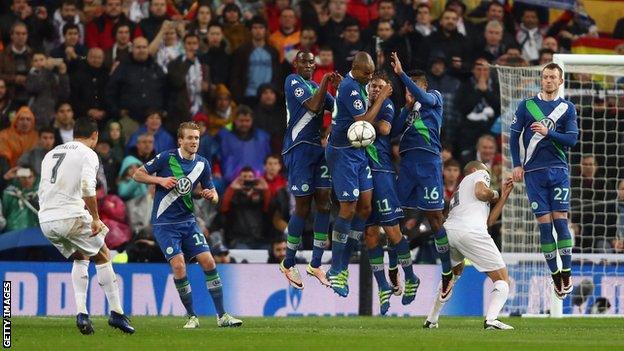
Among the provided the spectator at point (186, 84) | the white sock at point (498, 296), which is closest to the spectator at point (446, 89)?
the spectator at point (186, 84)

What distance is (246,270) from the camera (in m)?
22.8

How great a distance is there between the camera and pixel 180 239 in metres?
18.2

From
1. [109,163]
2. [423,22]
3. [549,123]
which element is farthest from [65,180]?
[423,22]

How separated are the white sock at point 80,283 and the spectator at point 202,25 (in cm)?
1024

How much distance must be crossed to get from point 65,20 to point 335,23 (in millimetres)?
4826

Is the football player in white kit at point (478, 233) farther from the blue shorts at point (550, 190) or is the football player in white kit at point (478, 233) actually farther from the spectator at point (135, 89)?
the spectator at point (135, 89)

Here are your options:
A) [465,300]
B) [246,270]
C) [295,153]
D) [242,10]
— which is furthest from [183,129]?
[242,10]

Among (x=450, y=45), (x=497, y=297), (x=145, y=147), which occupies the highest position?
(x=450, y=45)

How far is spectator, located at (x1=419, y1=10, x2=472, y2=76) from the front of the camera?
26.0 metres

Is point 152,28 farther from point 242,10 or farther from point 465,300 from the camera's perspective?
point 465,300

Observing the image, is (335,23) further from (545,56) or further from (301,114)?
(301,114)

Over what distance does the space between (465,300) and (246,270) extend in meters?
3.56

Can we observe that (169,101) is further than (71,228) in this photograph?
Yes

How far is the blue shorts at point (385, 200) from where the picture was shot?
18562 mm
